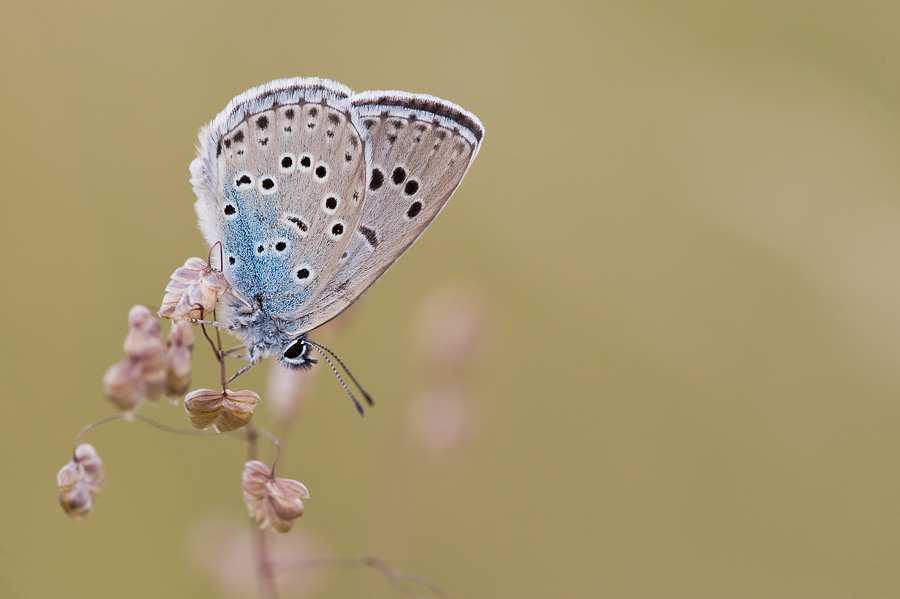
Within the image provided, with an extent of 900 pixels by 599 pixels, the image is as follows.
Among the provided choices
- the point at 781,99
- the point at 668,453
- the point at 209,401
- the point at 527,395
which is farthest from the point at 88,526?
the point at 781,99

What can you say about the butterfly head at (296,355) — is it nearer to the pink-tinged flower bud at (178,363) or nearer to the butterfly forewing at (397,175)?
the butterfly forewing at (397,175)

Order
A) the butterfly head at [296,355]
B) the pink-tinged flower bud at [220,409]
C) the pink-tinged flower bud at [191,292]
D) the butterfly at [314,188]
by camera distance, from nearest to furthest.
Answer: the pink-tinged flower bud at [220,409] < the pink-tinged flower bud at [191,292] < the butterfly head at [296,355] < the butterfly at [314,188]

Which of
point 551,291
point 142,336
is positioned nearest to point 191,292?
point 142,336

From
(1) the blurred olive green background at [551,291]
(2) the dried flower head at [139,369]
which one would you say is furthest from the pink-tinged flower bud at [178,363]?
(1) the blurred olive green background at [551,291]

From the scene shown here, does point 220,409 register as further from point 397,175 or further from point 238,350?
point 397,175

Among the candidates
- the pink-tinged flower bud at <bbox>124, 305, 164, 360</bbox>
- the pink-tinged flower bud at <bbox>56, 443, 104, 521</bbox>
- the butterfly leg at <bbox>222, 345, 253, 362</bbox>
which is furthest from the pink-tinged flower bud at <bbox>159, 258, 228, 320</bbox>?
the butterfly leg at <bbox>222, 345, 253, 362</bbox>

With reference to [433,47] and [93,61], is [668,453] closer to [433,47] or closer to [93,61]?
[433,47]

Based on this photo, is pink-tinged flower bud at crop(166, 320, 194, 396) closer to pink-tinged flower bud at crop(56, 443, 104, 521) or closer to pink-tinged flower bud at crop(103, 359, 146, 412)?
pink-tinged flower bud at crop(103, 359, 146, 412)

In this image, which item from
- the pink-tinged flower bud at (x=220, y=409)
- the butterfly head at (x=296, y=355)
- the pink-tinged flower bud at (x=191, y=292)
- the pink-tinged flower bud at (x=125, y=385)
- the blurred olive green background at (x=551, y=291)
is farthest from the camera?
the blurred olive green background at (x=551, y=291)
